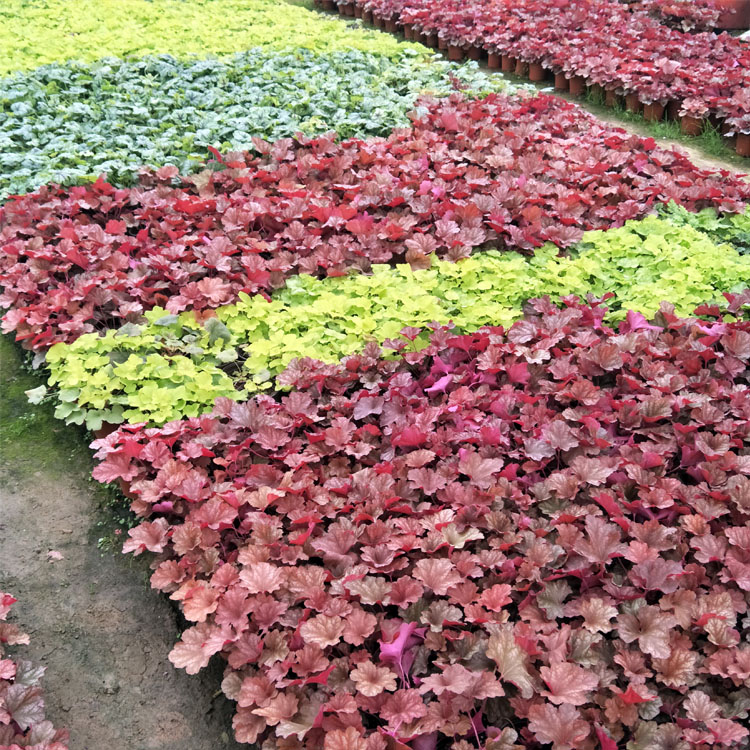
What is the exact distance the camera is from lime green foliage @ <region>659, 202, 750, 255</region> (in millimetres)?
3996

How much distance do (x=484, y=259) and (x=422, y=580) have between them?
2.02 metres

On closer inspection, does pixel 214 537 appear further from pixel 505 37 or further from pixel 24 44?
pixel 505 37

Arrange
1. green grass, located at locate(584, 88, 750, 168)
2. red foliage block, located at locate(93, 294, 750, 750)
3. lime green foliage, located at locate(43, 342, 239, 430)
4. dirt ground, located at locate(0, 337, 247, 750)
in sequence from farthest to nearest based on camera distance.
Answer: green grass, located at locate(584, 88, 750, 168) < lime green foliage, located at locate(43, 342, 239, 430) < dirt ground, located at locate(0, 337, 247, 750) < red foliage block, located at locate(93, 294, 750, 750)

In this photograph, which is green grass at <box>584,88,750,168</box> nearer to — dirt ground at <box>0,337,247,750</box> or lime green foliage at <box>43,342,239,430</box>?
lime green foliage at <box>43,342,239,430</box>

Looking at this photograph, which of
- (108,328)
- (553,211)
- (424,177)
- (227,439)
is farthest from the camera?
(424,177)

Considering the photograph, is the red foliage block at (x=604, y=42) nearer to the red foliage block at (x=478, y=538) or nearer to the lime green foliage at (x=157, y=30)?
the lime green foliage at (x=157, y=30)

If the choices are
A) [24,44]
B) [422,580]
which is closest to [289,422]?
[422,580]

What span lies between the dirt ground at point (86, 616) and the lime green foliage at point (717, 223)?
3290mm

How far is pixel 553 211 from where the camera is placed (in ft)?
13.6

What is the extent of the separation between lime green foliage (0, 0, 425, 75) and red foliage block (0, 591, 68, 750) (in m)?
5.98

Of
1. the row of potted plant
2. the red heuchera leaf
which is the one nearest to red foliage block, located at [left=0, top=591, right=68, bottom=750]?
the red heuchera leaf

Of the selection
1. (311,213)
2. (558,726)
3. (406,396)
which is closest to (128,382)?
(406,396)

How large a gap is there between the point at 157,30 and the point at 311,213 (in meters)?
5.12

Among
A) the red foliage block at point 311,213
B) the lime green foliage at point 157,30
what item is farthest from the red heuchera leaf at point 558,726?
the lime green foliage at point 157,30
